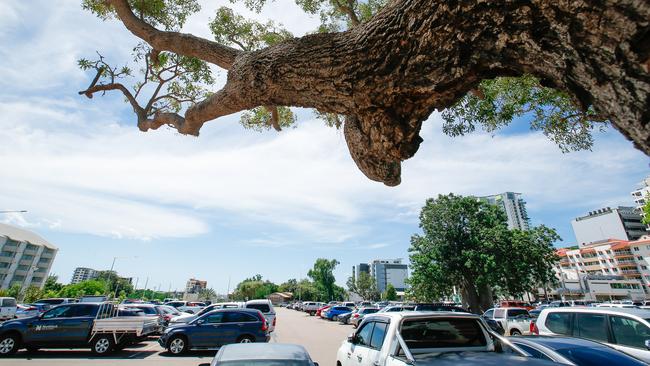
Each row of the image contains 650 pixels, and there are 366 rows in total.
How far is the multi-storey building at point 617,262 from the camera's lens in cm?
7519

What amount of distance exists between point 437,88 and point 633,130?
1581 millimetres

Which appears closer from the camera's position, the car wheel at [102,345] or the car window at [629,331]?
the car window at [629,331]

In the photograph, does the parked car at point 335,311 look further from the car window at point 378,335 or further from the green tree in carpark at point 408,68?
the green tree in carpark at point 408,68

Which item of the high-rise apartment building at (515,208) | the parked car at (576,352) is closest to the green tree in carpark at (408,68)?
the parked car at (576,352)

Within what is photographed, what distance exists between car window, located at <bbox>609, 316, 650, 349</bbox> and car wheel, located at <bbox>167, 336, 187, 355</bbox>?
1238 cm

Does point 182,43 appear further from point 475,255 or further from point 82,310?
point 475,255

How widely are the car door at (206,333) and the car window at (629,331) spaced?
1151 cm

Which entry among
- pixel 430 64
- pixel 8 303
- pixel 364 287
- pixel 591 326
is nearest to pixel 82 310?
pixel 430 64

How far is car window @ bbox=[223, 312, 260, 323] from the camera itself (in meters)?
12.1

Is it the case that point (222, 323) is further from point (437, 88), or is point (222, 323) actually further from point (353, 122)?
point (437, 88)

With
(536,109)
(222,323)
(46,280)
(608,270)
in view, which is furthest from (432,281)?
(46,280)

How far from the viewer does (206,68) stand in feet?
30.6

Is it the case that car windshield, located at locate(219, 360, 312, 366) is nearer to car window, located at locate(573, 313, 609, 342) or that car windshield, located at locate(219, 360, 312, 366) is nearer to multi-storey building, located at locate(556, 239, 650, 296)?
car window, located at locate(573, 313, 609, 342)

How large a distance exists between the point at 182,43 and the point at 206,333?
1021 cm
